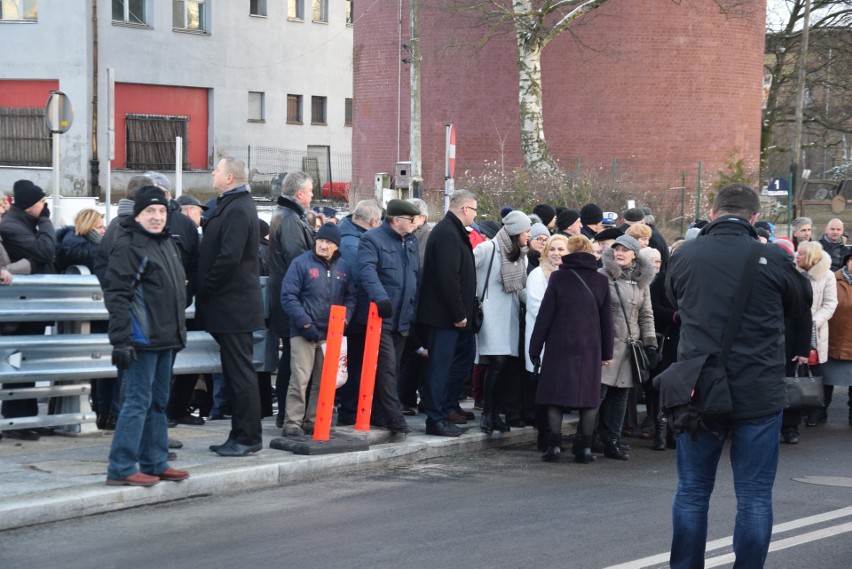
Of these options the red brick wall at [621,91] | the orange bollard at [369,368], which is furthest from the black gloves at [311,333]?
the red brick wall at [621,91]

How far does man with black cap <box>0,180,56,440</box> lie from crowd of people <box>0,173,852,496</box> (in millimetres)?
16

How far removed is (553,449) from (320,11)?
45892mm

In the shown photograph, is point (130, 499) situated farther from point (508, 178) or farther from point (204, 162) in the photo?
point (204, 162)

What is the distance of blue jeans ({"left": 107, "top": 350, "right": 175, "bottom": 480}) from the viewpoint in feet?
26.6

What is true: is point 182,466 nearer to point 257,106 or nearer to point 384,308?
point 384,308

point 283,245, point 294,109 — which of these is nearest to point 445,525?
point 283,245

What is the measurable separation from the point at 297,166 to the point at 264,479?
42.4 metres

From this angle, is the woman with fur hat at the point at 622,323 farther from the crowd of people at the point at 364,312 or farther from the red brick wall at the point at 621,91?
the red brick wall at the point at 621,91

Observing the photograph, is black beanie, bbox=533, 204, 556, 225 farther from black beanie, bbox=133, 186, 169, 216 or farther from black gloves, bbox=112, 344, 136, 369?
black gloves, bbox=112, 344, 136, 369

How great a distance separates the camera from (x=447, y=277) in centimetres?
1074

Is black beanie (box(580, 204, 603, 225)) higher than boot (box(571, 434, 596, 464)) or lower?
higher

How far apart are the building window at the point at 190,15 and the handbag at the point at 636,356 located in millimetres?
38772

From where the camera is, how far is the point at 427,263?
10.9 metres

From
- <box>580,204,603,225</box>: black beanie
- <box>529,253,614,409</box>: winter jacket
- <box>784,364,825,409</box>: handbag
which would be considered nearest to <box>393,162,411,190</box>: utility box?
<box>580,204,603,225</box>: black beanie
